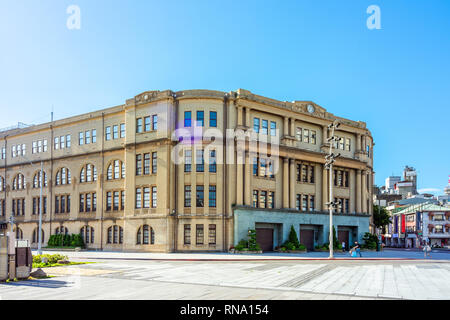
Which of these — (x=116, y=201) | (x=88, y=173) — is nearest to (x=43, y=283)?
(x=116, y=201)

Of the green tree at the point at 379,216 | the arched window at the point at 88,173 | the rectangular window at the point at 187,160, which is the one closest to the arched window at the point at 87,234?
the arched window at the point at 88,173

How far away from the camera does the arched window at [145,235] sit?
4838 cm

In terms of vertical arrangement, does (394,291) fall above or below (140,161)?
below

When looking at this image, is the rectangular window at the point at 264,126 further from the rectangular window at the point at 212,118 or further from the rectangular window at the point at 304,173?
the rectangular window at the point at 304,173

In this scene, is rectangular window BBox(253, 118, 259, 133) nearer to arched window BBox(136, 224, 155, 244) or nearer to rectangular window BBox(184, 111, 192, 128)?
rectangular window BBox(184, 111, 192, 128)

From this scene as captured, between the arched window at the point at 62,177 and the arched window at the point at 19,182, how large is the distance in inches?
285

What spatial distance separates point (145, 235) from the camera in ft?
161

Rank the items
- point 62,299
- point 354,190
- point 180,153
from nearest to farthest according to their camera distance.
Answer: point 62,299 → point 180,153 → point 354,190

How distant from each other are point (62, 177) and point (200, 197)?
2311 cm
